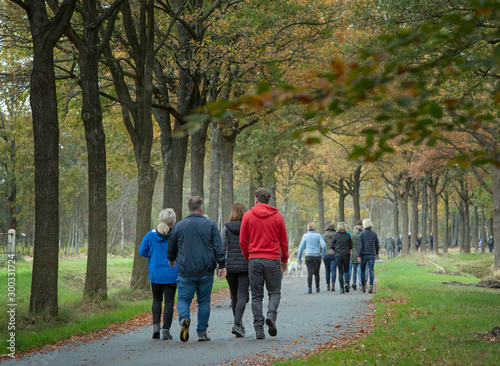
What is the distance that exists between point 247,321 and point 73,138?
1333 inches

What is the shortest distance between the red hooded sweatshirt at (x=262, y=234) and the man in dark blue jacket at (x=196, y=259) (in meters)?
0.57

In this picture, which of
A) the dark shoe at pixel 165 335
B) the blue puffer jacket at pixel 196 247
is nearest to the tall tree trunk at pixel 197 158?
the blue puffer jacket at pixel 196 247

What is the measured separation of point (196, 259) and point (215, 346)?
1.23m

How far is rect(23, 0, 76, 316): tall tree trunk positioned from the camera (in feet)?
32.0

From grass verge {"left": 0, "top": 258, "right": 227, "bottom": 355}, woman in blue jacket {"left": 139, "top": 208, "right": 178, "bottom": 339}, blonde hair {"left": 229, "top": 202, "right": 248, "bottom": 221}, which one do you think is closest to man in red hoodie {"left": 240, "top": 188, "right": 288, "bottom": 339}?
blonde hair {"left": 229, "top": 202, "right": 248, "bottom": 221}

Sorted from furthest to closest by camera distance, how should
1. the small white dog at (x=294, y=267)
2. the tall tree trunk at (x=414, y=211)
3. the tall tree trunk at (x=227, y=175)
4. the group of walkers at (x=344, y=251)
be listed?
the tall tree trunk at (x=414, y=211)
the small white dog at (x=294, y=267)
the tall tree trunk at (x=227, y=175)
the group of walkers at (x=344, y=251)

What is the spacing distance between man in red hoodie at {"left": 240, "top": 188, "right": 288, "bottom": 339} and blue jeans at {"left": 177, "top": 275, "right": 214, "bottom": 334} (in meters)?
0.72

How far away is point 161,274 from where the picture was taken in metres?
8.56

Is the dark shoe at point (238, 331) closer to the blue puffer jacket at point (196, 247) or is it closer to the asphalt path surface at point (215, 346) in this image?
the asphalt path surface at point (215, 346)

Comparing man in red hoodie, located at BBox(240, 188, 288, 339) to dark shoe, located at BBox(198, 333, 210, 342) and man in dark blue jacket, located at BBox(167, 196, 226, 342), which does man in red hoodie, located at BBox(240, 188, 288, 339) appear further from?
dark shoe, located at BBox(198, 333, 210, 342)

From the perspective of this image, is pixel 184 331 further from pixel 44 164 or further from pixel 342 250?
pixel 342 250

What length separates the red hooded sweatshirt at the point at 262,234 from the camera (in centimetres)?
845

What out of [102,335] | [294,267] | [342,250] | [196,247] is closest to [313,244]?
[342,250]

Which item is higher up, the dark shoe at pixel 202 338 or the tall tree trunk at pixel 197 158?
the tall tree trunk at pixel 197 158
